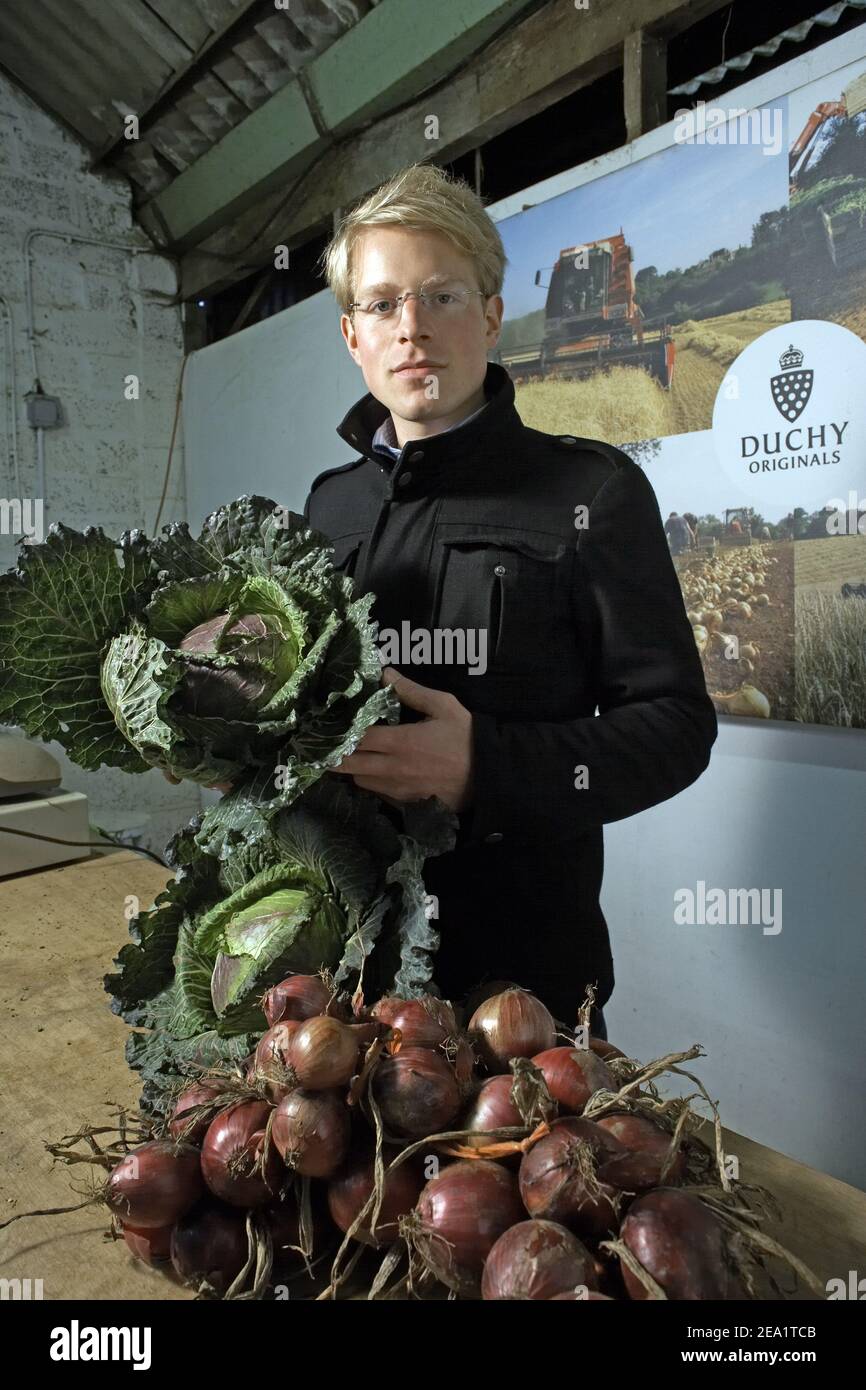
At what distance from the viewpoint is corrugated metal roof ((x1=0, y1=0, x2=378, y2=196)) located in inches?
127

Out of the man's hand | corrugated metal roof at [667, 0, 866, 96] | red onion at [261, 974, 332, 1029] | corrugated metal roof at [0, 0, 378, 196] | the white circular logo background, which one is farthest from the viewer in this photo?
corrugated metal roof at [0, 0, 378, 196]

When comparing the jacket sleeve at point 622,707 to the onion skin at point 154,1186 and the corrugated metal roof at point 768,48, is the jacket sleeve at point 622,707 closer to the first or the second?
the onion skin at point 154,1186

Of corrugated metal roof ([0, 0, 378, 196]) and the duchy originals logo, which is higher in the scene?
corrugated metal roof ([0, 0, 378, 196])

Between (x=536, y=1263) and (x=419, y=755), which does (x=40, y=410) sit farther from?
(x=536, y=1263)

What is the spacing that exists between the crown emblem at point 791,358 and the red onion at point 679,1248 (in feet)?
5.49

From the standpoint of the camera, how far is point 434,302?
1.19 m

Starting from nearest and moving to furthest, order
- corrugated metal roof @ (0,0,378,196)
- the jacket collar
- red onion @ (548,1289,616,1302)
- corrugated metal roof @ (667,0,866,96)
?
red onion @ (548,1289,616,1302), the jacket collar, corrugated metal roof @ (667,0,866,96), corrugated metal roof @ (0,0,378,196)

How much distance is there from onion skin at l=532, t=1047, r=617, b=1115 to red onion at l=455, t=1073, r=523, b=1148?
0.11 feet

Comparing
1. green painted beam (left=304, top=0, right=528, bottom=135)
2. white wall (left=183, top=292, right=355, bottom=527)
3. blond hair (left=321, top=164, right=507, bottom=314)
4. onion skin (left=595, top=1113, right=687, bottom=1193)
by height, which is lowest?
onion skin (left=595, top=1113, right=687, bottom=1193)

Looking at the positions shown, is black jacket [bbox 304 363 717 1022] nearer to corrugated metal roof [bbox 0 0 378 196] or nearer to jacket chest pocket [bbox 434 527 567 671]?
jacket chest pocket [bbox 434 527 567 671]

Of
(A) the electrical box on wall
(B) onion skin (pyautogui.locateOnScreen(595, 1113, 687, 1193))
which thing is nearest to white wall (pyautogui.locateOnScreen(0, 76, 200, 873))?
(A) the electrical box on wall

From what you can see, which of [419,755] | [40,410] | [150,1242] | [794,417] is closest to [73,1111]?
[150,1242]

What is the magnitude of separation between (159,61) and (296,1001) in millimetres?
3969

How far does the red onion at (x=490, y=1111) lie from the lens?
2.45 ft
